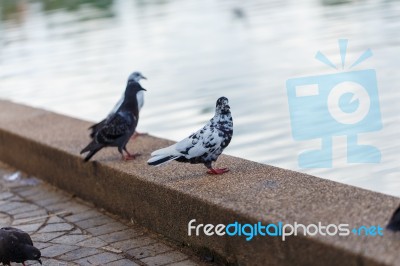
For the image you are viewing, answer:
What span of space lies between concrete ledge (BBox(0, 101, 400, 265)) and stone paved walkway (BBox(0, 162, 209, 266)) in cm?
9

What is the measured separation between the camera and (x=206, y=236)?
4934 mm

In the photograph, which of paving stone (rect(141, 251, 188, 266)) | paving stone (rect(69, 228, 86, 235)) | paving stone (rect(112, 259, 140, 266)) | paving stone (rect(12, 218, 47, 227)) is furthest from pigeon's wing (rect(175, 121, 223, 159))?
paving stone (rect(12, 218, 47, 227))

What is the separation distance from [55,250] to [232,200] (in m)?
1.33

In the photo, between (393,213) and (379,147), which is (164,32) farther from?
(393,213)

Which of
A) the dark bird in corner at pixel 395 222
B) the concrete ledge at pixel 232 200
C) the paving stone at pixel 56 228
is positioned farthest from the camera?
the paving stone at pixel 56 228

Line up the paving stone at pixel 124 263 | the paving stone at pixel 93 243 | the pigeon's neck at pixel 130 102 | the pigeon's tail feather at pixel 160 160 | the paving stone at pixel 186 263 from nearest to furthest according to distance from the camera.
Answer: the paving stone at pixel 186 263 → the paving stone at pixel 124 263 → the pigeon's tail feather at pixel 160 160 → the paving stone at pixel 93 243 → the pigeon's neck at pixel 130 102

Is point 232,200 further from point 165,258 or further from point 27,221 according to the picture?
point 27,221

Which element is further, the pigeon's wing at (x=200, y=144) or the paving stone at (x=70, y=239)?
the paving stone at (x=70, y=239)

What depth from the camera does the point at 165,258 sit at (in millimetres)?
5105

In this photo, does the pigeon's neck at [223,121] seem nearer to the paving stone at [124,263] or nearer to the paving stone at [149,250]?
the paving stone at [149,250]

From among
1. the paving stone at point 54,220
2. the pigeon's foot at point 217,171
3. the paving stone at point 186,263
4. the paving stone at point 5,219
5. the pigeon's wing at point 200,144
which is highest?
the pigeon's wing at point 200,144

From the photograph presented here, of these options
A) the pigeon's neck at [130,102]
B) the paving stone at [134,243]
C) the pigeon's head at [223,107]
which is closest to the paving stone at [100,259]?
the paving stone at [134,243]

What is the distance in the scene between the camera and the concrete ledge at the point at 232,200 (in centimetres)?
411

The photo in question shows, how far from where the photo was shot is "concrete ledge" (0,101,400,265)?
411cm
